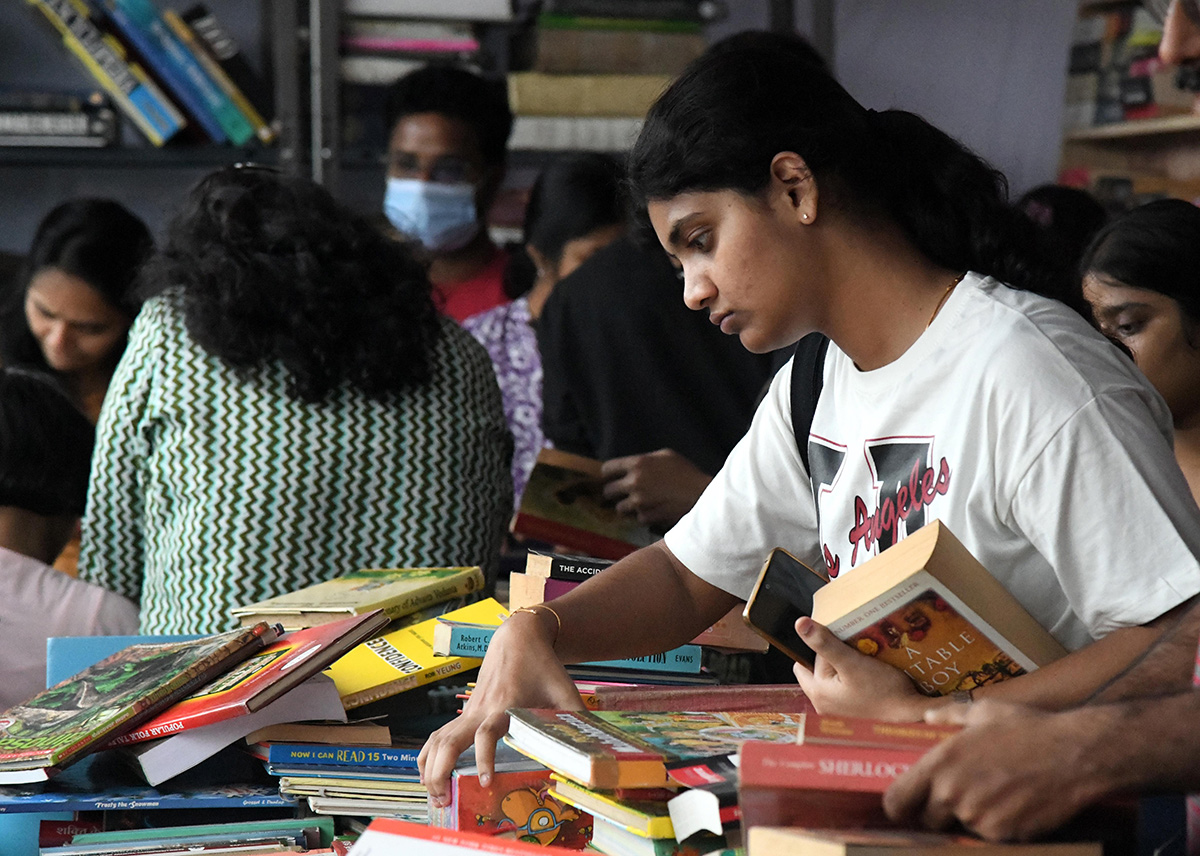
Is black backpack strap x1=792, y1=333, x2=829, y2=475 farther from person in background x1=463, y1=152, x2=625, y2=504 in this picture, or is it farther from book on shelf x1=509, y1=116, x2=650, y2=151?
book on shelf x1=509, y1=116, x2=650, y2=151

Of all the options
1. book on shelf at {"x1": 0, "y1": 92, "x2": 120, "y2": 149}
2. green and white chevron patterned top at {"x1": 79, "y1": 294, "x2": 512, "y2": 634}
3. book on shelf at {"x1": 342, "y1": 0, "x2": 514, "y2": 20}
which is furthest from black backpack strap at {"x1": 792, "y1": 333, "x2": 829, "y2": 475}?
book on shelf at {"x1": 0, "y1": 92, "x2": 120, "y2": 149}

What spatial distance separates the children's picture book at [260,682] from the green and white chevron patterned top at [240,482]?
0.51 m

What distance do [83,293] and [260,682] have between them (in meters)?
1.86

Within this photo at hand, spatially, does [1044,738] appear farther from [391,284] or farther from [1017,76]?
[1017,76]

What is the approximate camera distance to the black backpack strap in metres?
1.41

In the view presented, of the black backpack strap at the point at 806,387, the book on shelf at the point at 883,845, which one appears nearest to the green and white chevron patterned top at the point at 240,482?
the black backpack strap at the point at 806,387

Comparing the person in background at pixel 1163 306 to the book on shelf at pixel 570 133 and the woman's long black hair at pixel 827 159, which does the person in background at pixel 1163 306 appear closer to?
the woman's long black hair at pixel 827 159

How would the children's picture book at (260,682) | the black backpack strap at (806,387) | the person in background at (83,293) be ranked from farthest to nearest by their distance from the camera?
the person in background at (83,293) → the black backpack strap at (806,387) → the children's picture book at (260,682)

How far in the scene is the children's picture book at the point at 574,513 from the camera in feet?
6.28

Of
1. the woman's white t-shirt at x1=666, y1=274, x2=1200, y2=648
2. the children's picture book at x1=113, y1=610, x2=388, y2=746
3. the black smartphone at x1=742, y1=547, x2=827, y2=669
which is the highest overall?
the woman's white t-shirt at x1=666, y1=274, x2=1200, y2=648

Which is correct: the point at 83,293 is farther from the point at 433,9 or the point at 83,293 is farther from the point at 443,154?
the point at 433,9

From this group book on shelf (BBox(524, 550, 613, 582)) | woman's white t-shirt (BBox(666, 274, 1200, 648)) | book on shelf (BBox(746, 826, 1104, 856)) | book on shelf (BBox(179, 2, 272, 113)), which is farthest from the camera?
book on shelf (BBox(179, 2, 272, 113))

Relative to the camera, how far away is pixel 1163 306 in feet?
6.18

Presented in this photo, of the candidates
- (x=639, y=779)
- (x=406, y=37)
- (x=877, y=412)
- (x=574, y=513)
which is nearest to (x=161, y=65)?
(x=406, y=37)
